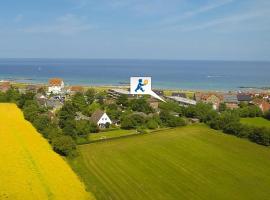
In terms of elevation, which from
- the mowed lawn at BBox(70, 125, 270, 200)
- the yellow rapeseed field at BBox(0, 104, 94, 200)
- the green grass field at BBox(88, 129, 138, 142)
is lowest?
the mowed lawn at BBox(70, 125, 270, 200)

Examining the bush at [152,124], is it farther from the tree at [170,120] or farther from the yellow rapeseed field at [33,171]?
the yellow rapeseed field at [33,171]

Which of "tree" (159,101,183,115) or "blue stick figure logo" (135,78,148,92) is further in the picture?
"blue stick figure logo" (135,78,148,92)

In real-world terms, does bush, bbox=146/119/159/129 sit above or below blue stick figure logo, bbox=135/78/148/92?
below

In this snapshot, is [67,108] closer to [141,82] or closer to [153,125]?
[153,125]

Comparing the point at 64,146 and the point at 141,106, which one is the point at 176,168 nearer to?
the point at 64,146

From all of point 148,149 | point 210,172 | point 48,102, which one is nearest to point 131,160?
point 148,149

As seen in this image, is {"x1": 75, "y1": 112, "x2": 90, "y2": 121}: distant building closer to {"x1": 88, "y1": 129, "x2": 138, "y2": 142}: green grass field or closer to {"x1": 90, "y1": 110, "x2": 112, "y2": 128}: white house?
{"x1": 90, "y1": 110, "x2": 112, "y2": 128}: white house

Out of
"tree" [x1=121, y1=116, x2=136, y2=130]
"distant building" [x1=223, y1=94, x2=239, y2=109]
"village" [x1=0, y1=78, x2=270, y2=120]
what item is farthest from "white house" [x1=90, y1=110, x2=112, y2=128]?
"distant building" [x1=223, y1=94, x2=239, y2=109]
